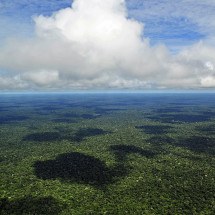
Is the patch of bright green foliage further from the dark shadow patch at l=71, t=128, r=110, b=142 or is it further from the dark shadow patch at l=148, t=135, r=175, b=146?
the dark shadow patch at l=71, t=128, r=110, b=142

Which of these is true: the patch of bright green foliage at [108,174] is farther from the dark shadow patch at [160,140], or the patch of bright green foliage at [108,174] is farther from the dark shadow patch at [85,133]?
the dark shadow patch at [85,133]

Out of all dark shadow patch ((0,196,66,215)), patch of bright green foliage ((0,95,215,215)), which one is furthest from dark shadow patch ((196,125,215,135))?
dark shadow patch ((0,196,66,215))

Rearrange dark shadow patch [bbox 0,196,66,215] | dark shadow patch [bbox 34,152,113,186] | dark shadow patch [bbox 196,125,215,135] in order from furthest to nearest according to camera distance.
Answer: dark shadow patch [bbox 196,125,215,135], dark shadow patch [bbox 34,152,113,186], dark shadow patch [bbox 0,196,66,215]

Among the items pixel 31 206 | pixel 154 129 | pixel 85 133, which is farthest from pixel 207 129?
pixel 31 206

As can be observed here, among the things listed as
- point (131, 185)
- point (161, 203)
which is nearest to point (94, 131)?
point (131, 185)

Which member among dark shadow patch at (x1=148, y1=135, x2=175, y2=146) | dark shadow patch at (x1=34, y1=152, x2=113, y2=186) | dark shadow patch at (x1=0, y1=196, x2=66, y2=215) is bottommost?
dark shadow patch at (x1=0, y1=196, x2=66, y2=215)

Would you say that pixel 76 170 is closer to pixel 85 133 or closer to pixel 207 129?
pixel 85 133

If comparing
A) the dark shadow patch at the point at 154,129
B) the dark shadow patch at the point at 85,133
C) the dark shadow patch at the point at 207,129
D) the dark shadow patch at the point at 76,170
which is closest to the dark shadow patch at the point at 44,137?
the dark shadow patch at the point at 85,133
